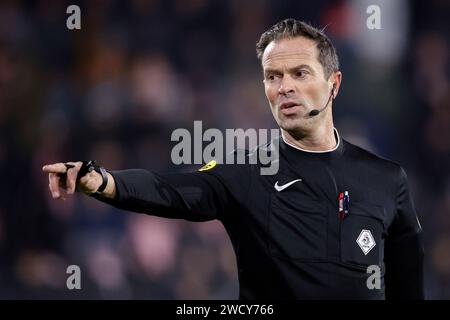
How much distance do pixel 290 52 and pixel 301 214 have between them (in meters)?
0.66

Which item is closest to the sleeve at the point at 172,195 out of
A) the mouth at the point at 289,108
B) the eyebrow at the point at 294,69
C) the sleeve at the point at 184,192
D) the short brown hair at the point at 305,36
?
the sleeve at the point at 184,192

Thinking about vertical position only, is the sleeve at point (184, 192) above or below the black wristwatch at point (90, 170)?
below

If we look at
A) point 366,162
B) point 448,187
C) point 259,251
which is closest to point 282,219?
point 259,251

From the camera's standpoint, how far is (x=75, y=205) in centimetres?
635

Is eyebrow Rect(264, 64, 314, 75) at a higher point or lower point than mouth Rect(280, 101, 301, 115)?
higher

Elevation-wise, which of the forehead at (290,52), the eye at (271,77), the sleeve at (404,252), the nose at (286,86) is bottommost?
the sleeve at (404,252)

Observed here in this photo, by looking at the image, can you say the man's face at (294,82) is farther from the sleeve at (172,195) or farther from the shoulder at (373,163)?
the sleeve at (172,195)

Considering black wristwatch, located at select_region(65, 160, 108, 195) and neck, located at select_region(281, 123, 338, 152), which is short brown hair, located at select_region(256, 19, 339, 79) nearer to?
neck, located at select_region(281, 123, 338, 152)

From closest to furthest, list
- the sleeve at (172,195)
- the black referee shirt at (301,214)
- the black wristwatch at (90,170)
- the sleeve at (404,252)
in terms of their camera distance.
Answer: the black wristwatch at (90,170) < the sleeve at (172,195) < the black referee shirt at (301,214) < the sleeve at (404,252)

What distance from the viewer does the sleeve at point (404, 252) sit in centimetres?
355

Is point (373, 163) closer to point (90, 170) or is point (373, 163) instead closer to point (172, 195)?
point (172, 195)

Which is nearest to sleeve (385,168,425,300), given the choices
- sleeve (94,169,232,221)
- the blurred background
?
sleeve (94,169,232,221)

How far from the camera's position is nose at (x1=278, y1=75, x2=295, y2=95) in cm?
342

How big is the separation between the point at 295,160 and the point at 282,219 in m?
0.29
